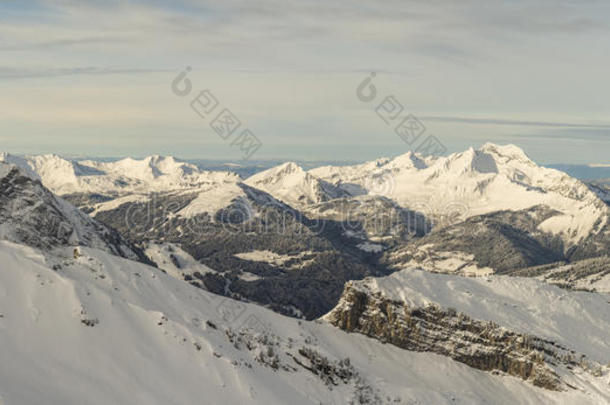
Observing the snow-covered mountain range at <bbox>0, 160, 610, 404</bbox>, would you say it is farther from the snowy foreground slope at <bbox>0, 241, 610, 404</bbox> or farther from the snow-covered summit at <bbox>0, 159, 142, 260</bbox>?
the snow-covered summit at <bbox>0, 159, 142, 260</bbox>

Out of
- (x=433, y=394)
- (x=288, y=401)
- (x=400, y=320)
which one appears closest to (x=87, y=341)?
(x=288, y=401)

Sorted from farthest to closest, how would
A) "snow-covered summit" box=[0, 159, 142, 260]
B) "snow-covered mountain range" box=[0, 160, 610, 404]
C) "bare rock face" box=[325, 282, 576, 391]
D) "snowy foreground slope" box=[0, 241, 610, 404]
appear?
"snow-covered summit" box=[0, 159, 142, 260], "bare rock face" box=[325, 282, 576, 391], "snow-covered mountain range" box=[0, 160, 610, 404], "snowy foreground slope" box=[0, 241, 610, 404]

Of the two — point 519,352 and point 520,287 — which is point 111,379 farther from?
point 520,287

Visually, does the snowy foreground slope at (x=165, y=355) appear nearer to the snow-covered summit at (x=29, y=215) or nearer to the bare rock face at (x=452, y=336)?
the bare rock face at (x=452, y=336)

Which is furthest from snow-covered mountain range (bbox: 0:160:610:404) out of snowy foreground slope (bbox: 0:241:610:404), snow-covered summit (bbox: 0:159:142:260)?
snow-covered summit (bbox: 0:159:142:260)

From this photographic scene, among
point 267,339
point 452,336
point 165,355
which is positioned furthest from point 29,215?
point 452,336

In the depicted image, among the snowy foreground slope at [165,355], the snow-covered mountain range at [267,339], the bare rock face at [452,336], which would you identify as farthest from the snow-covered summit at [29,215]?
the bare rock face at [452,336]

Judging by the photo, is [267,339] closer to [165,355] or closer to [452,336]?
[165,355]
